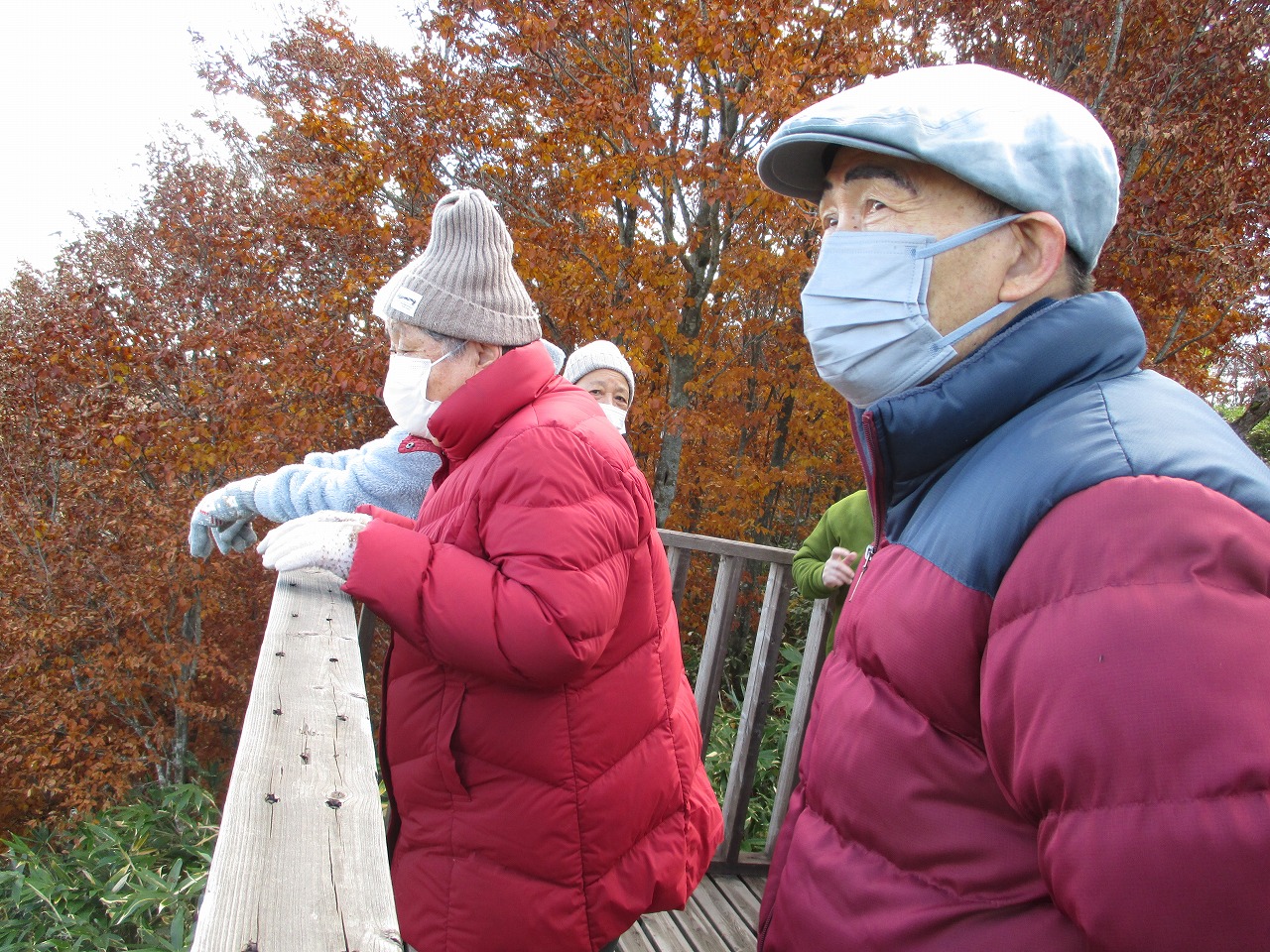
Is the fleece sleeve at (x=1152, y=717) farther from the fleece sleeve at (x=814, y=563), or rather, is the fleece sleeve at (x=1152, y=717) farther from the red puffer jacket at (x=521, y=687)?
the fleece sleeve at (x=814, y=563)

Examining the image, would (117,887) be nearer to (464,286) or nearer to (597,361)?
(597,361)

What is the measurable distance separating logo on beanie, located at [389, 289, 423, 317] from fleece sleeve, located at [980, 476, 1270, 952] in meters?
1.59

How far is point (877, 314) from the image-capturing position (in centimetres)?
116

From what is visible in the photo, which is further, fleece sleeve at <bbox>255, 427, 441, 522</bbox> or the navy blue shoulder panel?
fleece sleeve at <bbox>255, 427, 441, 522</bbox>

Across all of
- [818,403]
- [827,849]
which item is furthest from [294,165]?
[827,849]

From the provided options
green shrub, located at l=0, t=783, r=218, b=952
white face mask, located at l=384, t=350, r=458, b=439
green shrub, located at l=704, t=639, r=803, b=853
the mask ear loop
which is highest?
the mask ear loop

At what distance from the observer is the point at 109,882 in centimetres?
413

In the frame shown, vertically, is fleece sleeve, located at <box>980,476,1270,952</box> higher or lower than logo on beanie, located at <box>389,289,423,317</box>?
lower

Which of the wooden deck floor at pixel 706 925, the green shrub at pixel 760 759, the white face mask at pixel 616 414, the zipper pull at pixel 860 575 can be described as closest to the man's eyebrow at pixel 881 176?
the zipper pull at pixel 860 575

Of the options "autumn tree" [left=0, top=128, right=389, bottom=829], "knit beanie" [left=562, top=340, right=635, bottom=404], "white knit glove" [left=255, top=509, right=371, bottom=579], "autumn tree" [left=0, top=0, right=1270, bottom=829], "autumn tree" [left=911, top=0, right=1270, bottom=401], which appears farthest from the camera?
"autumn tree" [left=0, top=128, right=389, bottom=829]

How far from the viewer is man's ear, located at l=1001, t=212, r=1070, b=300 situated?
102cm

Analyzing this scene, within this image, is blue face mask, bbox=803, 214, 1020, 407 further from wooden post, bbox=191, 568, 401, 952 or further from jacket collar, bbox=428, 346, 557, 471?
wooden post, bbox=191, 568, 401, 952

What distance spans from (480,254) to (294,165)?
12.2 meters

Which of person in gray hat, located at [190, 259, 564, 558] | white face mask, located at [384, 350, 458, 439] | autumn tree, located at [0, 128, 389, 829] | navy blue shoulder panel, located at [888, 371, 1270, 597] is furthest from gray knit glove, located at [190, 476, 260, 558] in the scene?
autumn tree, located at [0, 128, 389, 829]
